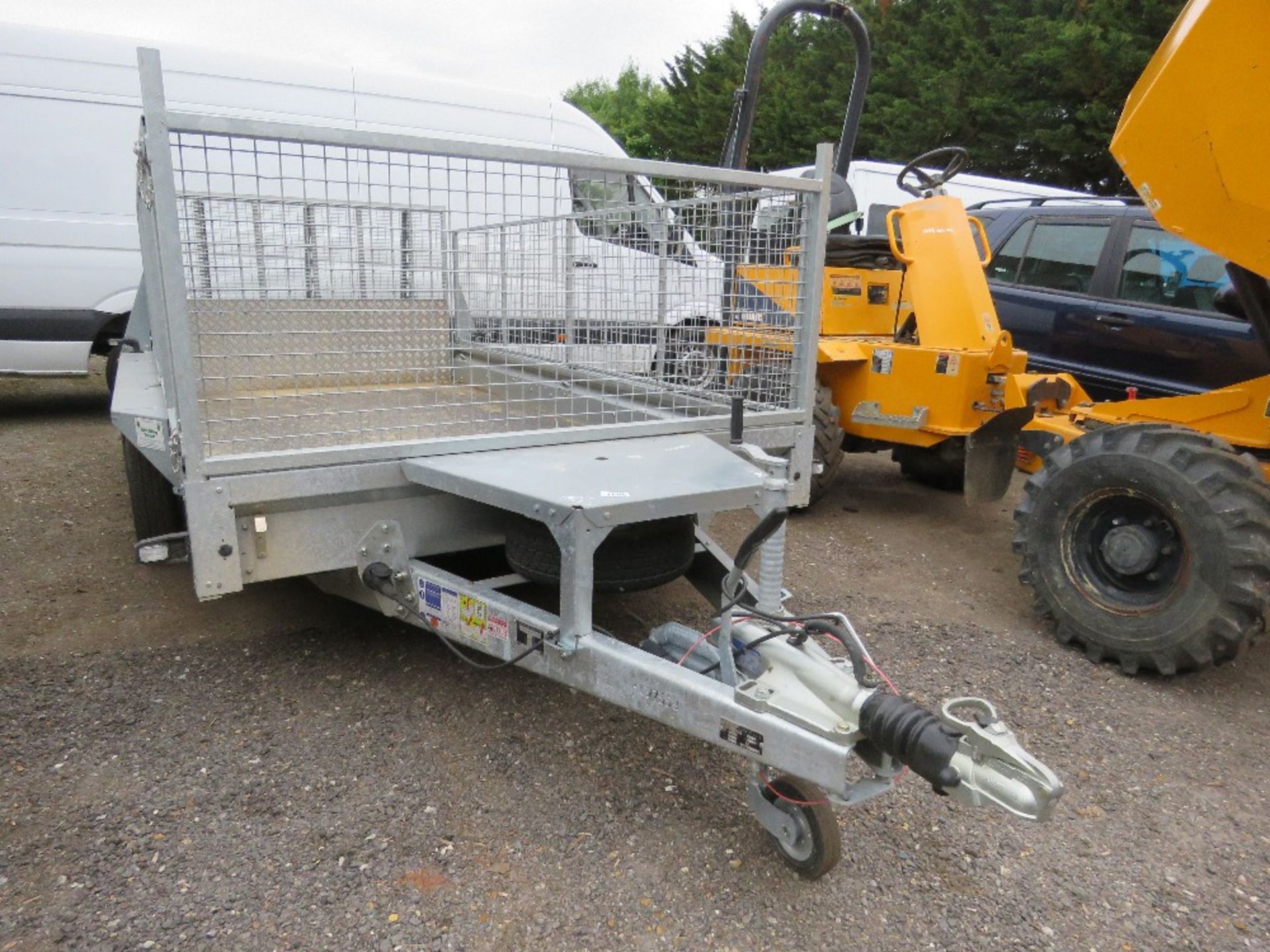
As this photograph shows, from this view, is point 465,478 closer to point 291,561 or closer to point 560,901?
point 291,561

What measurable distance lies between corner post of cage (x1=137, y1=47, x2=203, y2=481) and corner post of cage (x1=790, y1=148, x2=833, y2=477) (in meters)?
1.98

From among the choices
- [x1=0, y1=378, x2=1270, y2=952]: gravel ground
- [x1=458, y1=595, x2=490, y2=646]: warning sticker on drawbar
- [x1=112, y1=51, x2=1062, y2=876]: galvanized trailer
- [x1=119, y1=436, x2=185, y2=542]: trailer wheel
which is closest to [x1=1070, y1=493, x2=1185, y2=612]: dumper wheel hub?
[x1=0, y1=378, x2=1270, y2=952]: gravel ground

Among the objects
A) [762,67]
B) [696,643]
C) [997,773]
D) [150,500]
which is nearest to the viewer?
[997,773]

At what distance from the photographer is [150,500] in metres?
3.92

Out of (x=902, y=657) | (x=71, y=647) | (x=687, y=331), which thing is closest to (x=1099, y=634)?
(x=902, y=657)

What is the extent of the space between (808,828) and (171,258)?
205 centimetres

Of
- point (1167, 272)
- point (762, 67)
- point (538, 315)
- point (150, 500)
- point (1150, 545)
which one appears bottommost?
point (150, 500)

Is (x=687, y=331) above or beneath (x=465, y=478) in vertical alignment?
above

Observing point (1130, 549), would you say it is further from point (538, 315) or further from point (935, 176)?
point (935, 176)

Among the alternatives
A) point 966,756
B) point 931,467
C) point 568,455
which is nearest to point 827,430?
point 931,467

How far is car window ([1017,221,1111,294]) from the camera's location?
5.55 m

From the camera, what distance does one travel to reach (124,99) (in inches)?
261

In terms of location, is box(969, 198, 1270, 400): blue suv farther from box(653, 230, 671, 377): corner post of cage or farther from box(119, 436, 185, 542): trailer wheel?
box(119, 436, 185, 542): trailer wheel

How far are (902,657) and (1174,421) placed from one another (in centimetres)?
176
